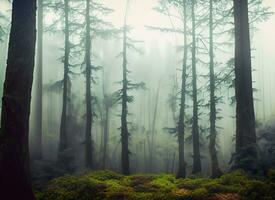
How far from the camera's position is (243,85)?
11688mm

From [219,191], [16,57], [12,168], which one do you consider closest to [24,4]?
[16,57]

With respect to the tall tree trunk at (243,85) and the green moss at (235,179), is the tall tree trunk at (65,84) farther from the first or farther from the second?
the green moss at (235,179)

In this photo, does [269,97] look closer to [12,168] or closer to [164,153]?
[164,153]

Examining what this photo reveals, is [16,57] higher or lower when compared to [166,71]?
lower

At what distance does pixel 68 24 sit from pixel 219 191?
19.0m

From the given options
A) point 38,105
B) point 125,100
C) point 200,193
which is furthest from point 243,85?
point 38,105

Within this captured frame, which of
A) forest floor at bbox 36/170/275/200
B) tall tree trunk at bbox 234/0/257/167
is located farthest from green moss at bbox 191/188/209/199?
tall tree trunk at bbox 234/0/257/167

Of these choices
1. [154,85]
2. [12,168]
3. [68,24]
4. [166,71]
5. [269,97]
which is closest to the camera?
[12,168]

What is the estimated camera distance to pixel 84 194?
850cm

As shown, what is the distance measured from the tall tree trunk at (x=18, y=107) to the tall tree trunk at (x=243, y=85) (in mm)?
6173

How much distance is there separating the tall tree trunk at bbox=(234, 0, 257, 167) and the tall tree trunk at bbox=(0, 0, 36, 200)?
6173mm

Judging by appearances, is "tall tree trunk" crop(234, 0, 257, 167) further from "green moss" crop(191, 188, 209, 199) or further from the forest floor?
"green moss" crop(191, 188, 209, 199)

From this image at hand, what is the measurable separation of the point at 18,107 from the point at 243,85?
7.01 m

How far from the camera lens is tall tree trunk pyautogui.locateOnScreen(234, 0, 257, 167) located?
11.4 m
